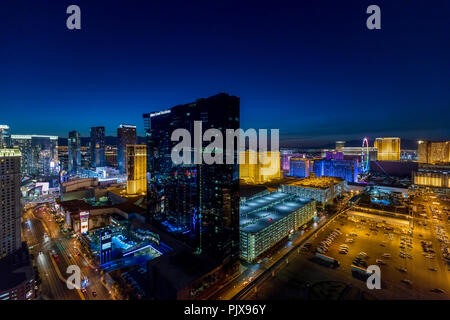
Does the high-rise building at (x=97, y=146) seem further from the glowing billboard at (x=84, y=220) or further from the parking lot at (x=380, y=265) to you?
the parking lot at (x=380, y=265)

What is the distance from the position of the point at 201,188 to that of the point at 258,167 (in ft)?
114

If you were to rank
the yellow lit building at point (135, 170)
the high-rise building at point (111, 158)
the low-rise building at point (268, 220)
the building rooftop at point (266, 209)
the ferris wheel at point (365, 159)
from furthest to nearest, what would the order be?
the high-rise building at point (111, 158) < the ferris wheel at point (365, 159) < the yellow lit building at point (135, 170) < the building rooftop at point (266, 209) < the low-rise building at point (268, 220)

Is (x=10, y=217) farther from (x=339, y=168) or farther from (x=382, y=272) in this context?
(x=339, y=168)

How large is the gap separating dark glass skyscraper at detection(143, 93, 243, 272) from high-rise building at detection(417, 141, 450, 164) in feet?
235

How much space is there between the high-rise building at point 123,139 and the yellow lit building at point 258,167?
3936cm

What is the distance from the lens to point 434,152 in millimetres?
60250

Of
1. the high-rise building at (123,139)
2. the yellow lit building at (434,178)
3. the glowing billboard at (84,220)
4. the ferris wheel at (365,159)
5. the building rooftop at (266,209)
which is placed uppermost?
the high-rise building at (123,139)

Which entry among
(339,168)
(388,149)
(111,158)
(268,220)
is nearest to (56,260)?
(268,220)

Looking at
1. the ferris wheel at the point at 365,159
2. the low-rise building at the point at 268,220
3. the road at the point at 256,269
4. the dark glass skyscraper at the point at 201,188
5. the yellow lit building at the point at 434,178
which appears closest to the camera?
the road at the point at 256,269

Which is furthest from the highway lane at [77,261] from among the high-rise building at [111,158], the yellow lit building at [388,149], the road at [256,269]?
the yellow lit building at [388,149]

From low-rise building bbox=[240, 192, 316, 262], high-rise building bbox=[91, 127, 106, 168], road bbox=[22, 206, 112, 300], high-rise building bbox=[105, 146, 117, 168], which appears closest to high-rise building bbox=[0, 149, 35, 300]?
road bbox=[22, 206, 112, 300]

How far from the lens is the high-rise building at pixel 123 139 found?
66.0 meters
